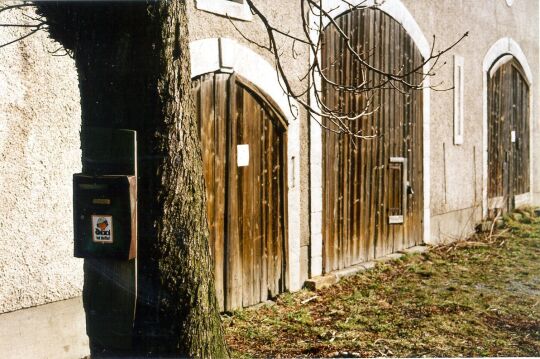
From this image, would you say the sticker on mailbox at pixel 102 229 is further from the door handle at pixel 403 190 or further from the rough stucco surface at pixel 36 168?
the door handle at pixel 403 190

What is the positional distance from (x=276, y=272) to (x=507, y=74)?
8721 mm

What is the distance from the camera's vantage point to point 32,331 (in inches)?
188

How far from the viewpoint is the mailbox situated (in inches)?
121

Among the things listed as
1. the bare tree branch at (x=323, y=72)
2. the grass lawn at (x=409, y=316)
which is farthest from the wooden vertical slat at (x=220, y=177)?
the bare tree branch at (x=323, y=72)

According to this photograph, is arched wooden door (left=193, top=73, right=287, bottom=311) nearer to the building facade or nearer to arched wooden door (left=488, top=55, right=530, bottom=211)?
the building facade

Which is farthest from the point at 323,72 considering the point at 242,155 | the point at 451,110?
the point at 451,110

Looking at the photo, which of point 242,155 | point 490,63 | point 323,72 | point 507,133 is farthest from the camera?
point 507,133

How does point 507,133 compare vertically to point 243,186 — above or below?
above

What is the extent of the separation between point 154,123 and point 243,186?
3.56m

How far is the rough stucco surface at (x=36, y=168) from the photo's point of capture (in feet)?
15.2

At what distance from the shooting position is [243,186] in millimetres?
6676

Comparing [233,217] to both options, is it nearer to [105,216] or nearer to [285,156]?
[285,156]

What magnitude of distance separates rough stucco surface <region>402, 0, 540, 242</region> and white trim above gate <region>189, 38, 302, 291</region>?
3.72 meters

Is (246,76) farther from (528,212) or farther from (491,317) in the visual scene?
(528,212)
